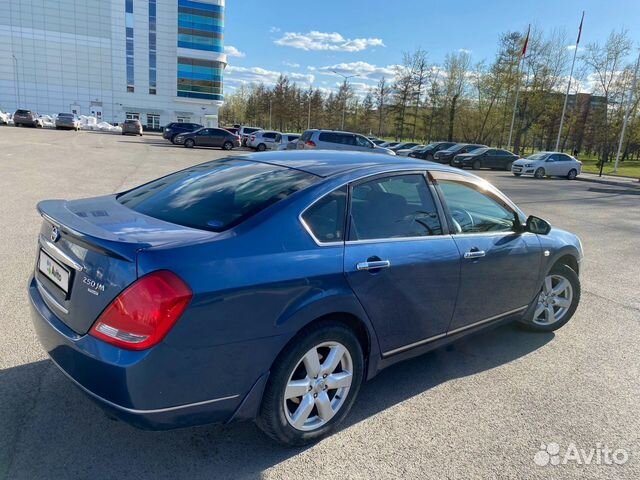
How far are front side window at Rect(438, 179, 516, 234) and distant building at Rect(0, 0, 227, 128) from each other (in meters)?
77.7

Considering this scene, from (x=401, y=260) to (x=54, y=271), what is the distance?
2052mm

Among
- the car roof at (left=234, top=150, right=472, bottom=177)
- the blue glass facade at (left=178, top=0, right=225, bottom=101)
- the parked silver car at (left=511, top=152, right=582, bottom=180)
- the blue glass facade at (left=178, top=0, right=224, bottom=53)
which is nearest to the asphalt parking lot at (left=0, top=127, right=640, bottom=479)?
the car roof at (left=234, top=150, right=472, bottom=177)

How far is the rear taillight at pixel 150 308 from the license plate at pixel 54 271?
0.57 m

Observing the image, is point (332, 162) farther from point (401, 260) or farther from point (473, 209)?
point (473, 209)

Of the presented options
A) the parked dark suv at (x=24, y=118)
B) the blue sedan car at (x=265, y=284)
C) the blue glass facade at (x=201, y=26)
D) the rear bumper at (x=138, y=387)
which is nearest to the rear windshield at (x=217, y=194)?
the blue sedan car at (x=265, y=284)

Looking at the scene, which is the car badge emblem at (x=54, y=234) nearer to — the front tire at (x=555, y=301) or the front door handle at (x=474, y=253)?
the front door handle at (x=474, y=253)

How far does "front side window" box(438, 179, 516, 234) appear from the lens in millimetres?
3479

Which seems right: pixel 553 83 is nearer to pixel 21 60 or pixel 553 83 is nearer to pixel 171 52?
pixel 171 52

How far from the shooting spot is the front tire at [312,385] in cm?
245

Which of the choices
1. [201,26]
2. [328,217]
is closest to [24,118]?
[201,26]

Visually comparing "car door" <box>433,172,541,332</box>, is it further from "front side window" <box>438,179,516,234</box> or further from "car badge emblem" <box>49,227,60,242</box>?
"car badge emblem" <box>49,227,60,242</box>

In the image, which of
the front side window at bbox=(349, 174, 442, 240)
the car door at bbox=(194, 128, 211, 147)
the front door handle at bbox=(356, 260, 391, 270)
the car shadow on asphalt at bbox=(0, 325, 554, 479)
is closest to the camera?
the car shadow on asphalt at bbox=(0, 325, 554, 479)

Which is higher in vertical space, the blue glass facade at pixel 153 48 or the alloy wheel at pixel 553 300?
the blue glass facade at pixel 153 48

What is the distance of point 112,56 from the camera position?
73812mm
